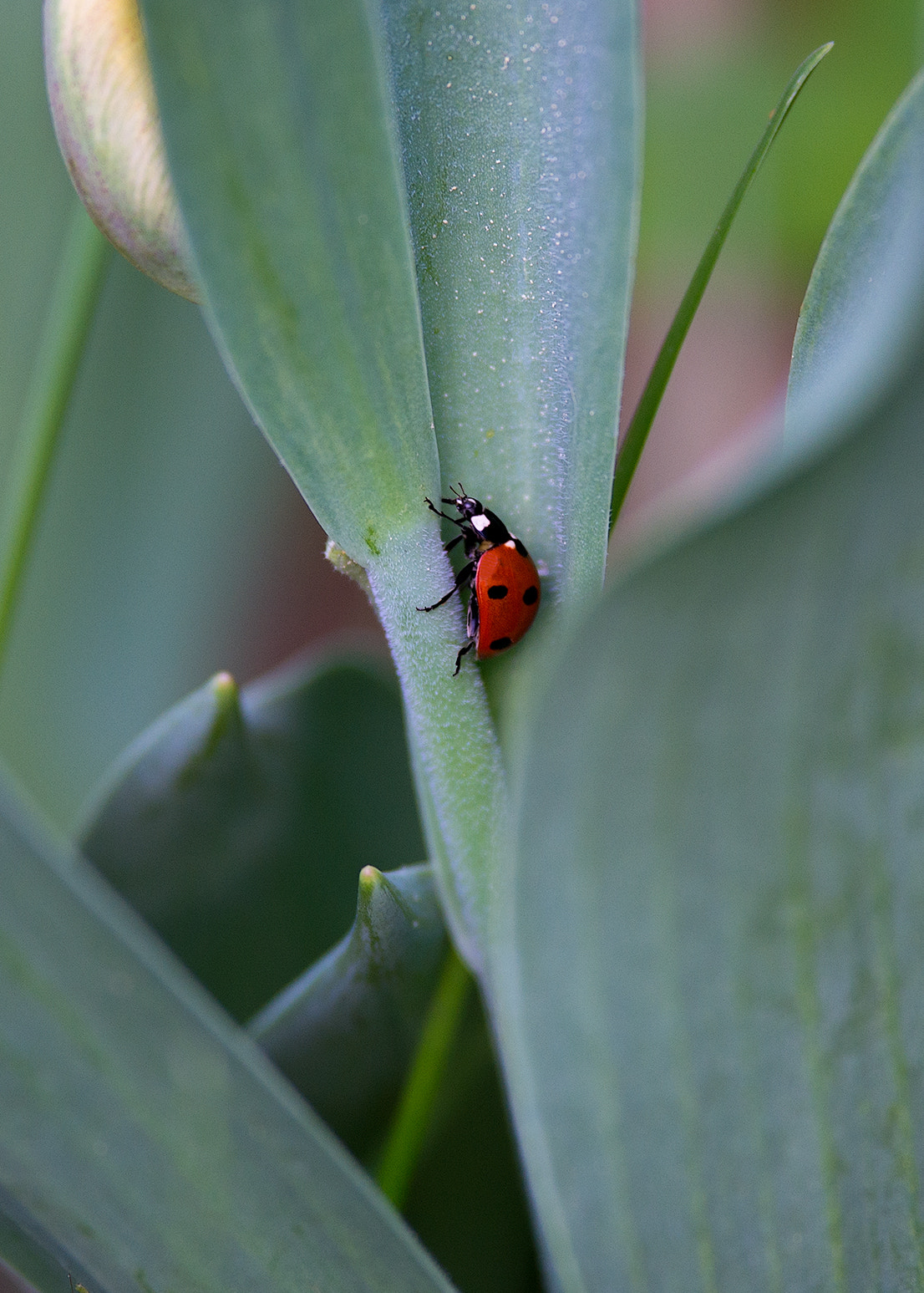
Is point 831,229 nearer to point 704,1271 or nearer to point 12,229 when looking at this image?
point 704,1271

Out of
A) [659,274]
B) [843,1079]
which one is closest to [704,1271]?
[843,1079]

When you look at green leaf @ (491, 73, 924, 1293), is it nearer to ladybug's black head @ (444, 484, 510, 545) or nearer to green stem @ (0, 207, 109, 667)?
ladybug's black head @ (444, 484, 510, 545)

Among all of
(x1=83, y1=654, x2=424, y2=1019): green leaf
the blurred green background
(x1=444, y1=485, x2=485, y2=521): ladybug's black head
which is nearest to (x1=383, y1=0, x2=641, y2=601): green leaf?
(x1=444, y1=485, x2=485, y2=521): ladybug's black head

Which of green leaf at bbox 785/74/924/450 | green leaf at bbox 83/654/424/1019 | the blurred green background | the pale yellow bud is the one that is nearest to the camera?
green leaf at bbox 785/74/924/450

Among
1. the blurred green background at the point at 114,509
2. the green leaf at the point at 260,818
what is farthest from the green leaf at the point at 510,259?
the blurred green background at the point at 114,509

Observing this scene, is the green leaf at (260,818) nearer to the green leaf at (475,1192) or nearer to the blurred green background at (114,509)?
the green leaf at (475,1192)
